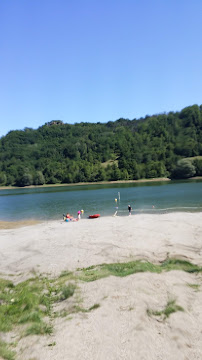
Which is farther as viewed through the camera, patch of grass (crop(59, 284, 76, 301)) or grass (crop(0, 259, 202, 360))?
patch of grass (crop(59, 284, 76, 301))

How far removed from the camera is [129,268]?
1291 cm

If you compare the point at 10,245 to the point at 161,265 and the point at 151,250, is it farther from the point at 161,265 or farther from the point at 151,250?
the point at 161,265

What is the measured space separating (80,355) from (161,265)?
8123 mm

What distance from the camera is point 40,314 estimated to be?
890cm

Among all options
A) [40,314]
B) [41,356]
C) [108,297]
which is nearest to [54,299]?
[40,314]

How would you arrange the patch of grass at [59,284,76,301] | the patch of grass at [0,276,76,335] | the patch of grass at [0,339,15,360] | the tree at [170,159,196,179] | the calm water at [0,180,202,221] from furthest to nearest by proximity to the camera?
the tree at [170,159,196,179]
the calm water at [0,180,202,221]
the patch of grass at [59,284,76,301]
the patch of grass at [0,276,76,335]
the patch of grass at [0,339,15,360]

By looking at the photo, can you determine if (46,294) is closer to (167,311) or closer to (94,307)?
(94,307)

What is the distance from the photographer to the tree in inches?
5787

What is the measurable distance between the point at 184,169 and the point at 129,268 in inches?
5794

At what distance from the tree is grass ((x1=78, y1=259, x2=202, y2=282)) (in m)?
143

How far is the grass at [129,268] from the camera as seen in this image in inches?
472

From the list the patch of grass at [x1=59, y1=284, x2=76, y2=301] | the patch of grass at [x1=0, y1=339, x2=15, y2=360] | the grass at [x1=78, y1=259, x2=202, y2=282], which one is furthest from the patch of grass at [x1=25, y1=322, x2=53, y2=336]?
the grass at [x1=78, y1=259, x2=202, y2=282]

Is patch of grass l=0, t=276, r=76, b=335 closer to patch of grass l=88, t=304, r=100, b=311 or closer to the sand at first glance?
the sand

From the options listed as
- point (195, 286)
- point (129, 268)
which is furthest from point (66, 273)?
point (195, 286)
